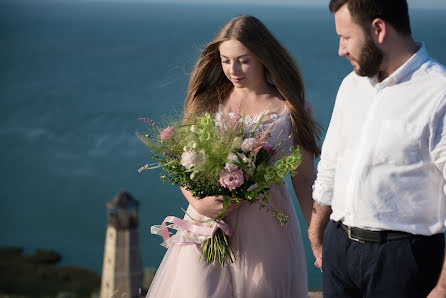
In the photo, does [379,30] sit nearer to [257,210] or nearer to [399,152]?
[399,152]

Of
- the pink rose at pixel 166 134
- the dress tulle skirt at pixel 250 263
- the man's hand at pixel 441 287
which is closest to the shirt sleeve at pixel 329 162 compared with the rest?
the man's hand at pixel 441 287

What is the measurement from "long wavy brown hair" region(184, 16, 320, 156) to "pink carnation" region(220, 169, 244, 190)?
29.6 inches

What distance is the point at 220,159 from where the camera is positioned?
3609 millimetres

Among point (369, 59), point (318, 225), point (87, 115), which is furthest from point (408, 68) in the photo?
point (87, 115)

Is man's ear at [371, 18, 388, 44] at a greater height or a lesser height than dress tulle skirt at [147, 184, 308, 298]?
greater

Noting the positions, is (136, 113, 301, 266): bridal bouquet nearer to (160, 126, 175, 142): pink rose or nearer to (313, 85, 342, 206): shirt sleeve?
(160, 126, 175, 142): pink rose

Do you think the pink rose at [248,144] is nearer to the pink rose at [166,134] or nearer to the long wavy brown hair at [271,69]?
the pink rose at [166,134]

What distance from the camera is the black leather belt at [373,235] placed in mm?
2773

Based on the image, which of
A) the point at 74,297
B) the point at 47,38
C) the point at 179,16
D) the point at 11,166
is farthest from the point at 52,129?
the point at 179,16

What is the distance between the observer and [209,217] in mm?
4020

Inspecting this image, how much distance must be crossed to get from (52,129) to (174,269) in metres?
65.3

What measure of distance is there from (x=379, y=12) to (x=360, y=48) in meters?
0.17

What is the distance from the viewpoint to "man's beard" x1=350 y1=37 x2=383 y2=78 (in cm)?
275

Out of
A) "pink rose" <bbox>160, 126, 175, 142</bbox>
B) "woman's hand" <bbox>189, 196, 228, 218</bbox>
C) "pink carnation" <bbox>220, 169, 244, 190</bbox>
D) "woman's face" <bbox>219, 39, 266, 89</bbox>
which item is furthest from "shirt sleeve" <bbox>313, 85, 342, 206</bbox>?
"woman's face" <bbox>219, 39, 266, 89</bbox>
